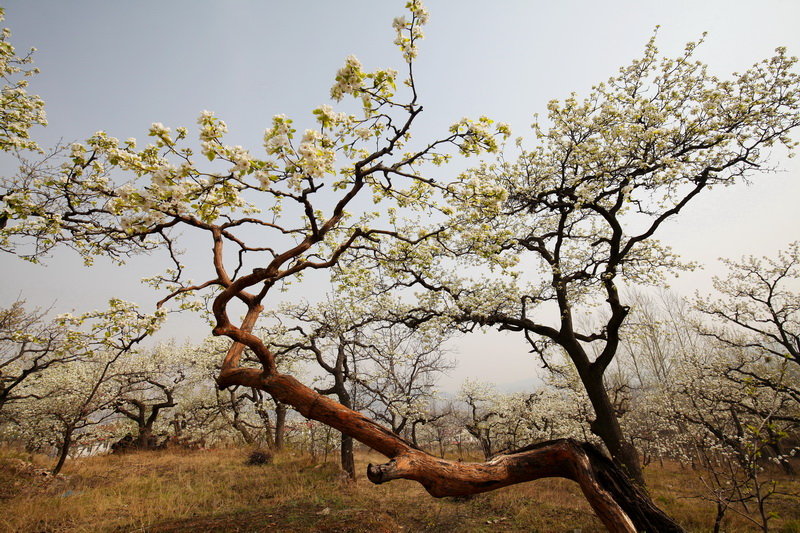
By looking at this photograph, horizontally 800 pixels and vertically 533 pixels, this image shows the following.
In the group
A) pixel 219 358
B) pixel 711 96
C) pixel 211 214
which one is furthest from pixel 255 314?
pixel 219 358

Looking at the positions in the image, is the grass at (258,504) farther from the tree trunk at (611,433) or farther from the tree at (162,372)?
the tree at (162,372)

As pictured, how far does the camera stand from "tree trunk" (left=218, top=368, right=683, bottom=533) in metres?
3.72

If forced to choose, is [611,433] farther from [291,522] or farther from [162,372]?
[162,372]

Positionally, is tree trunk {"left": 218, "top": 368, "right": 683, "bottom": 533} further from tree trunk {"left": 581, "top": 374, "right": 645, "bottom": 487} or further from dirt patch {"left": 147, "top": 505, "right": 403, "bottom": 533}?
tree trunk {"left": 581, "top": 374, "right": 645, "bottom": 487}

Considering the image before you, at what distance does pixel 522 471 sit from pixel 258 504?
9070mm

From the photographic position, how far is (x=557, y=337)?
11555 mm

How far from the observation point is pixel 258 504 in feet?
31.1

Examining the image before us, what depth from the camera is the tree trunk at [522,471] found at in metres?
3.72

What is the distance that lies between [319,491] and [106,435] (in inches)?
920

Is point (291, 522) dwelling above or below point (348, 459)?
below

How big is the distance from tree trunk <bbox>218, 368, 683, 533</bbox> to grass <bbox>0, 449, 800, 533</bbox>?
2060 millimetres

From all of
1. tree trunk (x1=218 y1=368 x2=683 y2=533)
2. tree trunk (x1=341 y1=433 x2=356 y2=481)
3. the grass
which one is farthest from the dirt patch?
tree trunk (x1=341 y1=433 x2=356 y2=481)

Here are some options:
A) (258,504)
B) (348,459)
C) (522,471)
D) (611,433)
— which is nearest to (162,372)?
(348,459)

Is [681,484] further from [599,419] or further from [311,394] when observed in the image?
[311,394]
